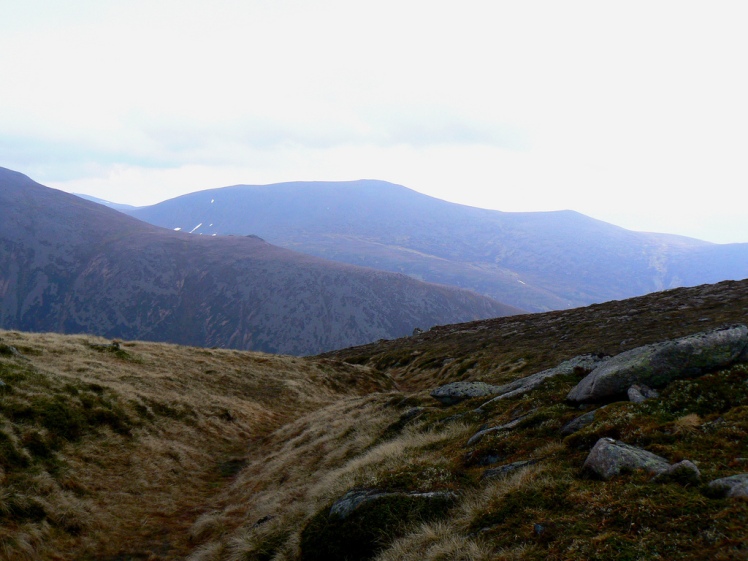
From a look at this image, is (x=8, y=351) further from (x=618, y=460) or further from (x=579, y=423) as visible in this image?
(x=618, y=460)

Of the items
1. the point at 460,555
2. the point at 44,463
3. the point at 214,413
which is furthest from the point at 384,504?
the point at 214,413

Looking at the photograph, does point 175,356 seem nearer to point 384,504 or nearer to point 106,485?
point 106,485

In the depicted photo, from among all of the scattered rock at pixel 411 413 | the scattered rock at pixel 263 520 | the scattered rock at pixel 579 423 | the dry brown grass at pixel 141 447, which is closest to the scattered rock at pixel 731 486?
the scattered rock at pixel 579 423

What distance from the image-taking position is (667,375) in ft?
38.9

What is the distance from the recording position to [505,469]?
32.9 ft

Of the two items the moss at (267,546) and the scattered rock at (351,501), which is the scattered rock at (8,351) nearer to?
the moss at (267,546)

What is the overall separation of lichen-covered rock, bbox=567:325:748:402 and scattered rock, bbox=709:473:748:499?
5.28 meters

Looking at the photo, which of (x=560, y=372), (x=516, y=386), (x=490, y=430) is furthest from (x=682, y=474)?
(x=516, y=386)

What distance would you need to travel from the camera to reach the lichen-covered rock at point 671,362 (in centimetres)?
1165

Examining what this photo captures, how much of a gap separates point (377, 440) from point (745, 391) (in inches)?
468

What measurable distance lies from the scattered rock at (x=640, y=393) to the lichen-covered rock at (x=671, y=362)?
0.28 meters

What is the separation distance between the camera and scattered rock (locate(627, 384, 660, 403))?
36.7 feet

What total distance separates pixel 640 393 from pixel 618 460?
3.90 meters

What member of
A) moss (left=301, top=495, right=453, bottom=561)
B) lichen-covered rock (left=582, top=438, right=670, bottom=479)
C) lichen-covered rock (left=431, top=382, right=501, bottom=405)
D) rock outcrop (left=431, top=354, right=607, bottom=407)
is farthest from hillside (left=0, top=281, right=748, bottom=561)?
lichen-covered rock (left=431, top=382, right=501, bottom=405)
